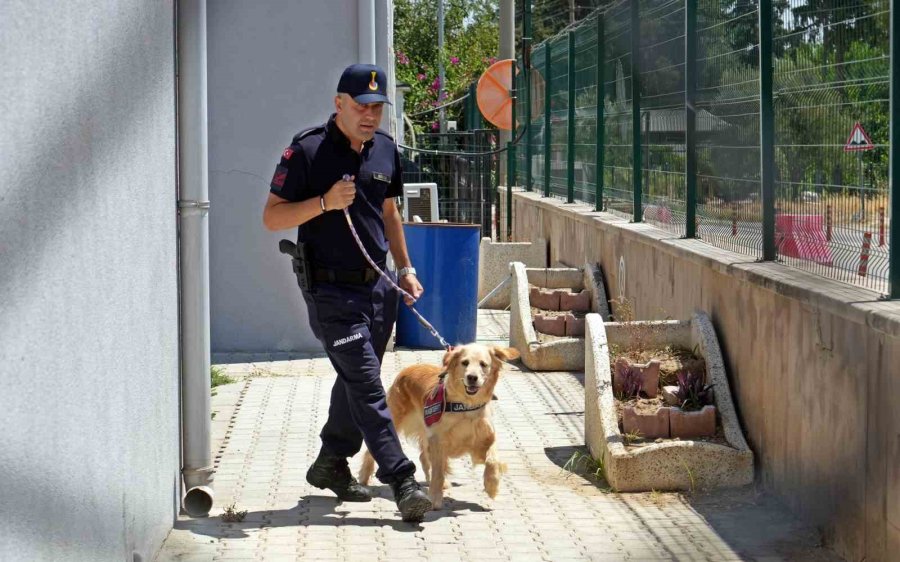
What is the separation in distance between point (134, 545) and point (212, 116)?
6858 millimetres

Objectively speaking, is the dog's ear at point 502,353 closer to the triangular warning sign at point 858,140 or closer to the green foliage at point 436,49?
the triangular warning sign at point 858,140

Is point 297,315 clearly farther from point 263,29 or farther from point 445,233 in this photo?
point 263,29

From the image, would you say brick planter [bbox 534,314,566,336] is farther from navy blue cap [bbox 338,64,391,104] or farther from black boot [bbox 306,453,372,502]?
navy blue cap [bbox 338,64,391,104]

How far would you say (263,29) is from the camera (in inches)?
435

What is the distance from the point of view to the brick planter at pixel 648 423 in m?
6.79

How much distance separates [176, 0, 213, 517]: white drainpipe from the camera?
5918 mm

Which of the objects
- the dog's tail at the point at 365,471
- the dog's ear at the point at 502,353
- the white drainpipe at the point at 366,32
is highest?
the white drainpipe at the point at 366,32

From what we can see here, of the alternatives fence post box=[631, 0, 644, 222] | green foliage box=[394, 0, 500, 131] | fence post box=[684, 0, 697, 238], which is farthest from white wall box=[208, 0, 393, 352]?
green foliage box=[394, 0, 500, 131]

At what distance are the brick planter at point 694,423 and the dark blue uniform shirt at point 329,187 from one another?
1.84 m

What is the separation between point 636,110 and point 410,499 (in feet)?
17.6

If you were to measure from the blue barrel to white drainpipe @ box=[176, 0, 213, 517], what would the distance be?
523 cm

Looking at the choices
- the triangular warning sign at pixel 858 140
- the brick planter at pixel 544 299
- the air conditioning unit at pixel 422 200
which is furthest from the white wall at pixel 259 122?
the triangular warning sign at pixel 858 140

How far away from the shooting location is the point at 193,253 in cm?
598

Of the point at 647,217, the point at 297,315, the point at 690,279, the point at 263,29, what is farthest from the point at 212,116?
the point at 690,279
